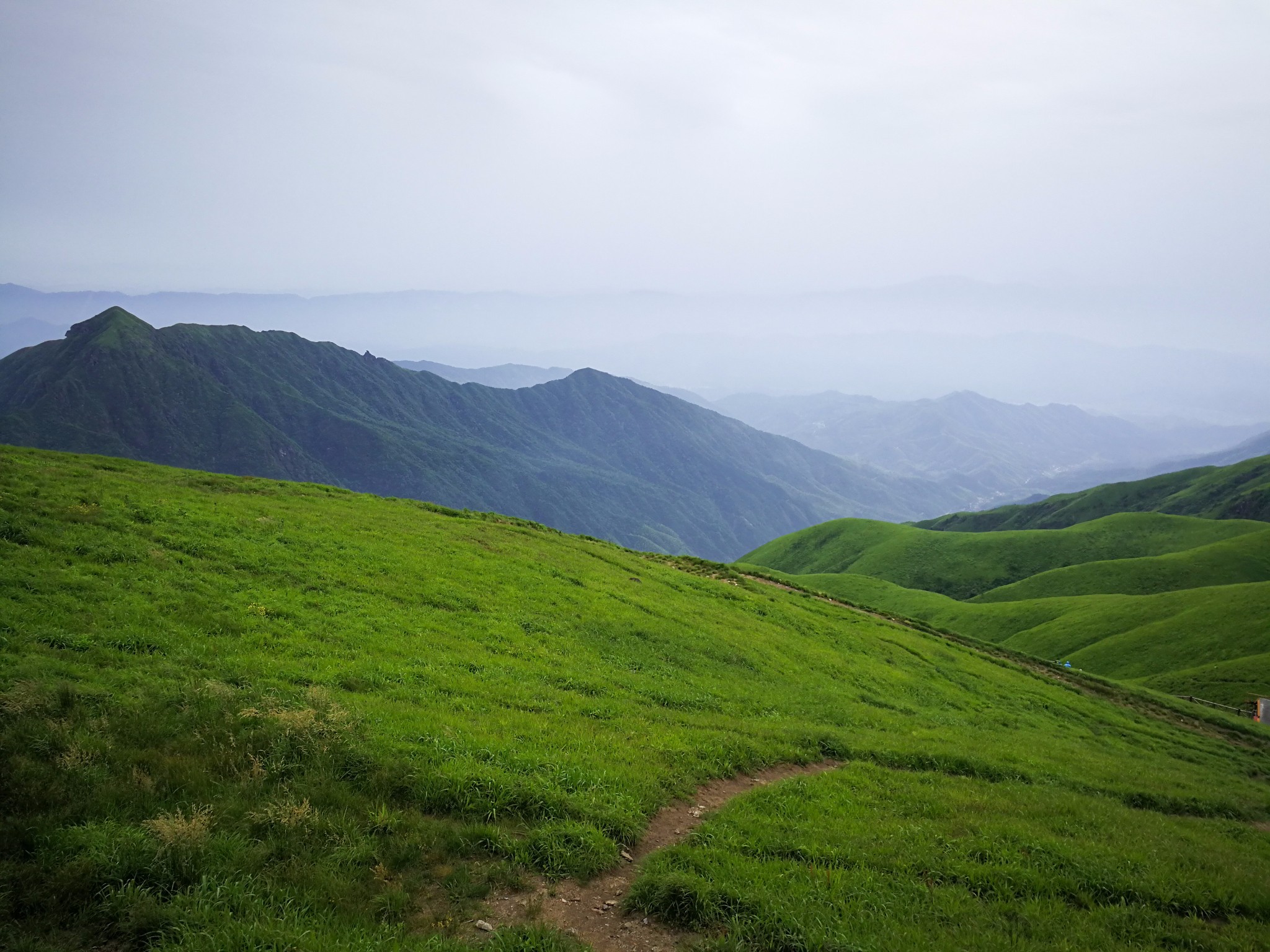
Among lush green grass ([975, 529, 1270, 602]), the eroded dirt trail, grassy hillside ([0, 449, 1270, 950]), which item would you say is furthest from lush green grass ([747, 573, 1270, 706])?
the eroded dirt trail

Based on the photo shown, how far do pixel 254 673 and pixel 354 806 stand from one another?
6004 millimetres

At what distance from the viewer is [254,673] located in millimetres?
13938

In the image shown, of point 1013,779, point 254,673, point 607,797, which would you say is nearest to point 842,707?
point 1013,779

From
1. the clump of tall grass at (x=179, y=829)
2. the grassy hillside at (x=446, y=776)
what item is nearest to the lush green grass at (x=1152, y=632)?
the grassy hillside at (x=446, y=776)

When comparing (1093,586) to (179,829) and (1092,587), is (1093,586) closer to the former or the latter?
(1092,587)

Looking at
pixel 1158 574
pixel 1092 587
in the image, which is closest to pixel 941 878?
pixel 1092 587

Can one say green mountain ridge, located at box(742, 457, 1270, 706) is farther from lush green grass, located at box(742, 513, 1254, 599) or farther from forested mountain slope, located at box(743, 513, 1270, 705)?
lush green grass, located at box(742, 513, 1254, 599)

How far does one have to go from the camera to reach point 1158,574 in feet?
306

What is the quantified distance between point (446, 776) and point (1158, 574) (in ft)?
388

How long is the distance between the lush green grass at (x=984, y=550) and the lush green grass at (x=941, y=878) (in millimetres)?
112093

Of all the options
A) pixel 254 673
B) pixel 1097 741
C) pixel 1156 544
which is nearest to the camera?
pixel 254 673

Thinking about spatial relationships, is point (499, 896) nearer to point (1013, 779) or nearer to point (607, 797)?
point (607, 797)

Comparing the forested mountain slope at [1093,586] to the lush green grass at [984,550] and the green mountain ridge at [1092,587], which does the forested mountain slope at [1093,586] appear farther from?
the lush green grass at [984,550]

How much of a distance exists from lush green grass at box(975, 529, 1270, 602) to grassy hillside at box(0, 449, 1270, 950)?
80.2 metres
